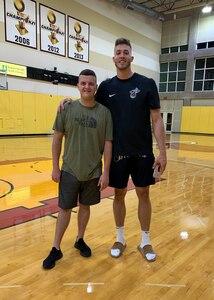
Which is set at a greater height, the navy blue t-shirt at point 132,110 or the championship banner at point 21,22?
the championship banner at point 21,22

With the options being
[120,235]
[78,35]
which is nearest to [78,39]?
[78,35]

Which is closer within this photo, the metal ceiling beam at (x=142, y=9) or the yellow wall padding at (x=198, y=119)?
the metal ceiling beam at (x=142, y=9)

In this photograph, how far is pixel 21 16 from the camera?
43.5ft

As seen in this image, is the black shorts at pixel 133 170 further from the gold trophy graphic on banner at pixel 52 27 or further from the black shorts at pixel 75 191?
the gold trophy graphic on banner at pixel 52 27

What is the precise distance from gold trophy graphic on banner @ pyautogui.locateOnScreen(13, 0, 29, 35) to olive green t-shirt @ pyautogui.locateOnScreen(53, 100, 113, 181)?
13.4 metres

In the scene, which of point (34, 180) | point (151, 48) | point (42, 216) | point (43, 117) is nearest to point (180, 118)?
point (151, 48)

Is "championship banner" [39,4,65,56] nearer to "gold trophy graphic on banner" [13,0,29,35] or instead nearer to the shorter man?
"gold trophy graphic on banner" [13,0,29,35]

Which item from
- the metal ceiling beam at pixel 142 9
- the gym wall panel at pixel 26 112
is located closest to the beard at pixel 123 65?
the gym wall panel at pixel 26 112

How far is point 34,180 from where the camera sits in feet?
15.3

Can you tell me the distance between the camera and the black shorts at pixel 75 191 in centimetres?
206

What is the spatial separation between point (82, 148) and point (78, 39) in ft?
51.5

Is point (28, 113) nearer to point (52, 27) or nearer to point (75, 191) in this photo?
point (52, 27)

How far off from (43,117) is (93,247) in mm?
13755

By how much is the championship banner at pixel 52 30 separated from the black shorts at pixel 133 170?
1407 centimetres
